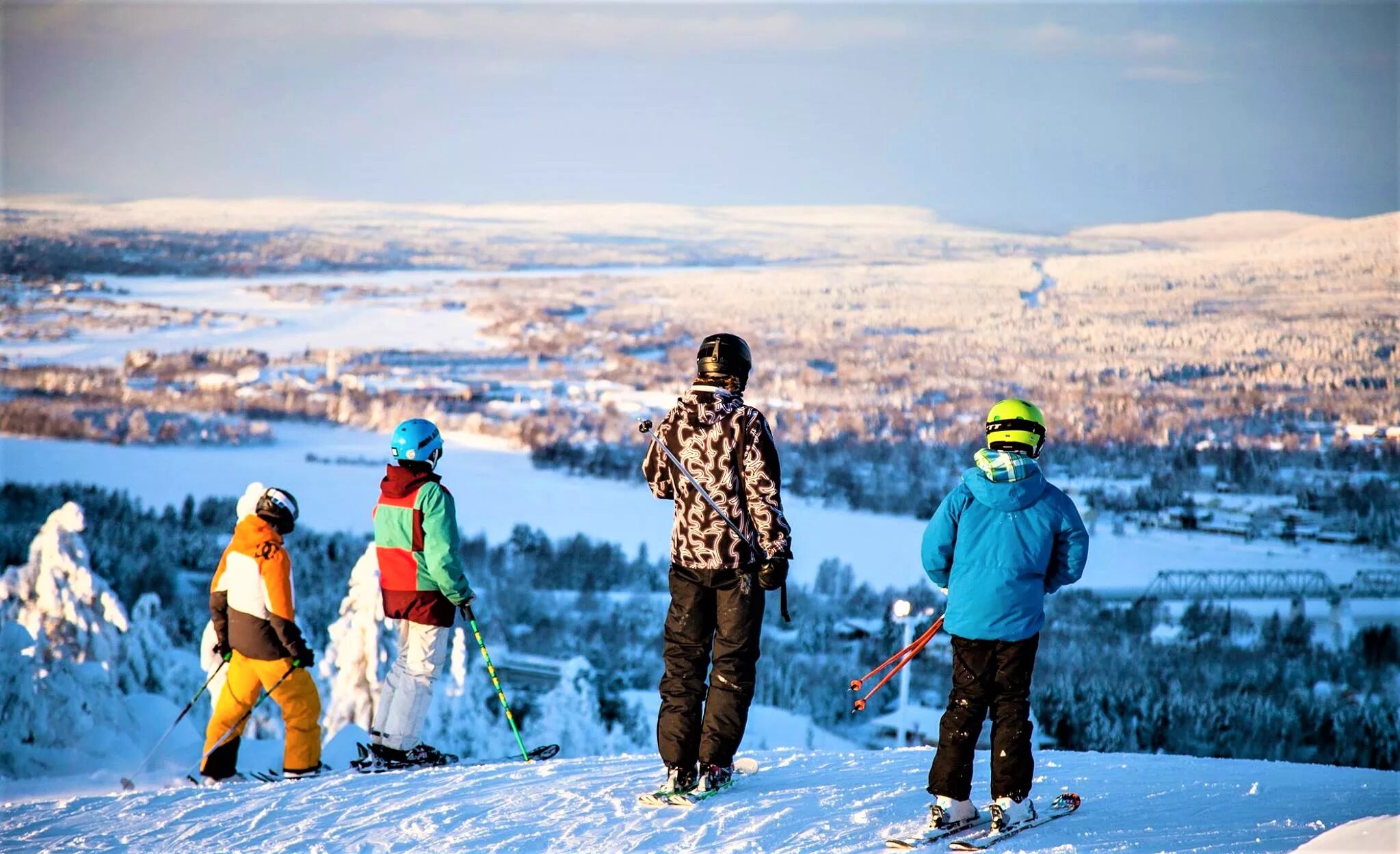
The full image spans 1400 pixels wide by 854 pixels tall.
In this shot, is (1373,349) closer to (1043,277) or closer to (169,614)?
(1043,277)

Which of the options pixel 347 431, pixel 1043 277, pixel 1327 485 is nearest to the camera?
pixel 1327 485

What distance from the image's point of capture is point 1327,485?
44625 mm

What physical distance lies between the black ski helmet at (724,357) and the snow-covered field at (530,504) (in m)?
28.9

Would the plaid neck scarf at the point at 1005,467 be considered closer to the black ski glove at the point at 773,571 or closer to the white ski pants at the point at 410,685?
the black ski glove at the point at 773,571

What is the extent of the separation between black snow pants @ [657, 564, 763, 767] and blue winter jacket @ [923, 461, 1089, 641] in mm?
644

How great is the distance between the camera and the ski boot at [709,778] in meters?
4.17

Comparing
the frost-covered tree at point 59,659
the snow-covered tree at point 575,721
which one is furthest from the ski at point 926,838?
the snow-covered tree at point 575,721

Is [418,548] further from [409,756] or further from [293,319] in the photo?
[293,319]

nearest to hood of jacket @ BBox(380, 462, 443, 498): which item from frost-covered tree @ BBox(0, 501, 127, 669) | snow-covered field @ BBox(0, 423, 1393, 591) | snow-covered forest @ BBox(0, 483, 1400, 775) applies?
snow-covered forest @ BBox(0, 483, 1400, 775)

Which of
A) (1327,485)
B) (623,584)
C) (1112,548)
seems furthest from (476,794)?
(1327,485)

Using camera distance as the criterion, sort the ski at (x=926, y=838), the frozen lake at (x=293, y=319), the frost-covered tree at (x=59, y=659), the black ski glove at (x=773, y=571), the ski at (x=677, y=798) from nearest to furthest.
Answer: the ski at (x=926, y=838)
the black ski glove at (x=773, y=571)
the ski at (x=677, y=798)
the frost-covered tree at (x=59, y=659)
the frozen lake at (x=293, y=319)

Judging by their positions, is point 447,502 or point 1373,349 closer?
point 447,502

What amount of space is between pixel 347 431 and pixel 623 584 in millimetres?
18777

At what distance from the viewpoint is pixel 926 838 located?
12.3ft
